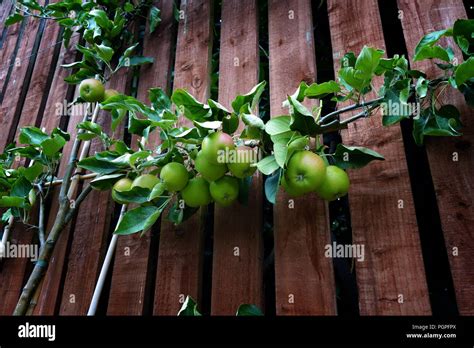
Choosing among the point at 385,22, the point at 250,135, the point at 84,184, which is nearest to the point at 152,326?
the point at 250,135

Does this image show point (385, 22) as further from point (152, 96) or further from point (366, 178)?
point (152, 96)

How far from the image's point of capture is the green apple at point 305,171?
0.82 m

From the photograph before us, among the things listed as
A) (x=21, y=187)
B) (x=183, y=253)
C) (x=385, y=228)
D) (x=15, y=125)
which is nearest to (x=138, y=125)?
(x=183, y=253)

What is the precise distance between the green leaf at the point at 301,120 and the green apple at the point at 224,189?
8.5 inches

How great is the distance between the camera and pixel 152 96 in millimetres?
1129

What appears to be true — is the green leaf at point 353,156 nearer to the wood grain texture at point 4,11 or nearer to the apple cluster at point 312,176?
the apple cluster at point 312,176

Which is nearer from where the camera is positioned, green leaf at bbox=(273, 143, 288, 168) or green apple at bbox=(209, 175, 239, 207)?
green leaf at bbox=(273, 143, 288, 168)

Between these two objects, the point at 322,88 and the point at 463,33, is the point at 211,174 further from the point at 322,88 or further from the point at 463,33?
the point at 463,33

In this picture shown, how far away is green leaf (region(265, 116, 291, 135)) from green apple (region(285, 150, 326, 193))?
74mm

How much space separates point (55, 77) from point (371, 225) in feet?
5.59

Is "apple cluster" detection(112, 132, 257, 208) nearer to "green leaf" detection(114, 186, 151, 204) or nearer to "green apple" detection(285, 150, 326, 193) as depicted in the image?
"green leaf" detection(114, 186, 151, 204)

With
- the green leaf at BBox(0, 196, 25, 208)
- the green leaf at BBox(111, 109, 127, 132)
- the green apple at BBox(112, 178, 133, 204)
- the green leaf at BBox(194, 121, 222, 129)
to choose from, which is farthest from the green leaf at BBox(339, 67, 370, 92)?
the green leaf at BBox(0, 196, 25, 208)


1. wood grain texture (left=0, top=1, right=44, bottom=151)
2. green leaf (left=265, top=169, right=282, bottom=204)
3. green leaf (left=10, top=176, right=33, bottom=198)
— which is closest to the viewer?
green leaf (left=265, top=169, right=282, bottom=204)

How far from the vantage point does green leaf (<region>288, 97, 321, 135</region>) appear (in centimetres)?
83
